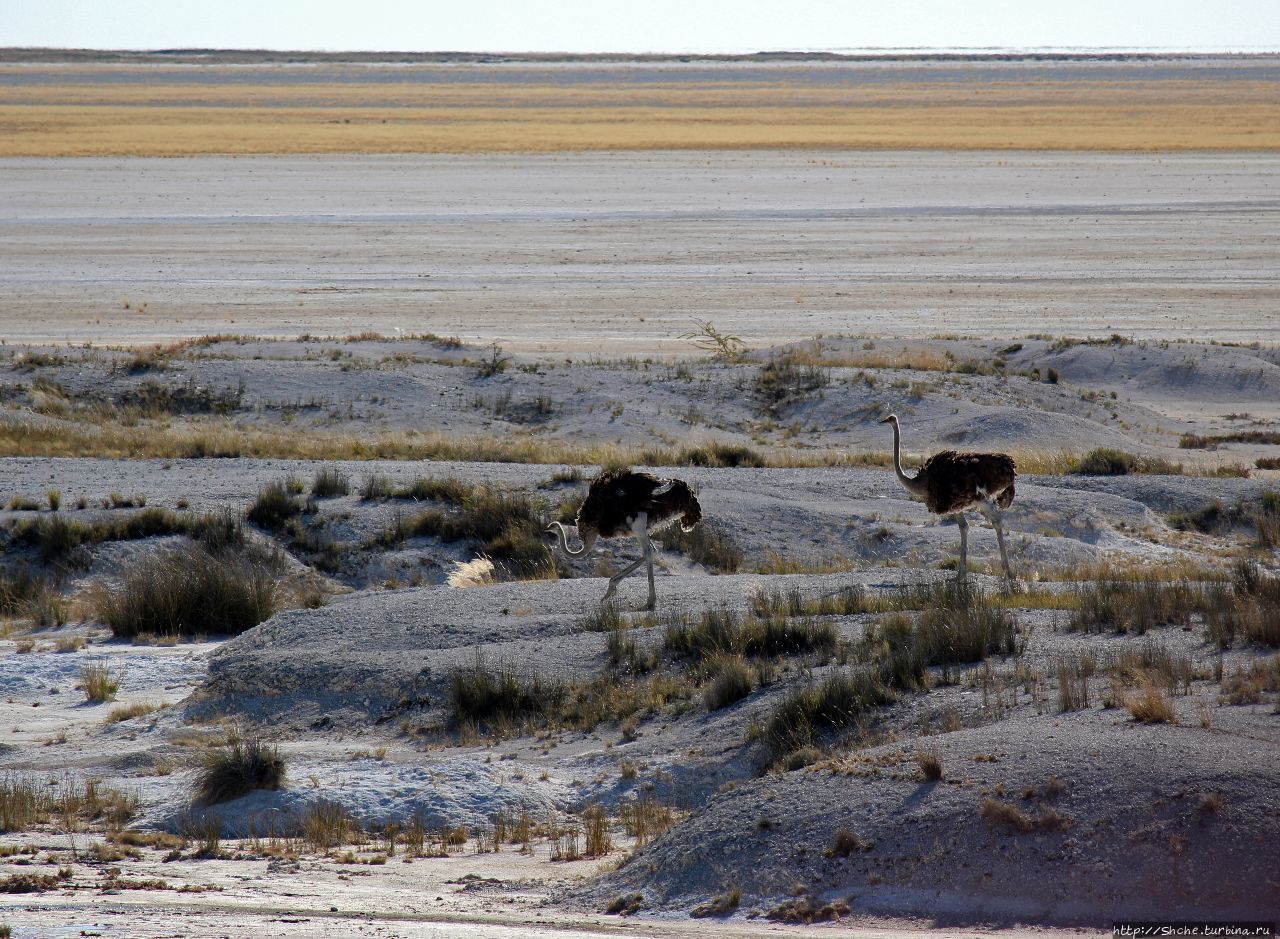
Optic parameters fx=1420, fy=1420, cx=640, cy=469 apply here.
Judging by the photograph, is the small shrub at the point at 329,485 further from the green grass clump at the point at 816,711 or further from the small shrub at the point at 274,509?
the green grass clump at the point at 816,711

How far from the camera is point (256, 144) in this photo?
75.9m

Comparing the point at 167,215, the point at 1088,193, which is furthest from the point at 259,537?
the point at 1088,193

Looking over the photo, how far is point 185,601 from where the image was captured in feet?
46.4

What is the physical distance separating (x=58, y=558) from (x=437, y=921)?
10664 millimetres

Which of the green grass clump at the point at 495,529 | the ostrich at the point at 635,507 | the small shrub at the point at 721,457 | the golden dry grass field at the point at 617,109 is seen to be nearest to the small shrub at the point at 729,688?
the ostrich at the point at 635,507

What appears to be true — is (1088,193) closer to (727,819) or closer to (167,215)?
(167,215)

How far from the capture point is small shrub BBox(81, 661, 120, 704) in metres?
11.8

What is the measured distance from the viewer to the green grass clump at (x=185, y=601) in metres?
14.0

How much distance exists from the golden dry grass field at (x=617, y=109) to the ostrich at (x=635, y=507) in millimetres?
63114

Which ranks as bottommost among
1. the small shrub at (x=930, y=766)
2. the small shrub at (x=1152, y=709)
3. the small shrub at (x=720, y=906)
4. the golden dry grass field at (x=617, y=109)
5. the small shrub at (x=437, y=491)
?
the small shrub at (x=720, y=906)

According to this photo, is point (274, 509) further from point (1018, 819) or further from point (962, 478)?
point (1018, 819)

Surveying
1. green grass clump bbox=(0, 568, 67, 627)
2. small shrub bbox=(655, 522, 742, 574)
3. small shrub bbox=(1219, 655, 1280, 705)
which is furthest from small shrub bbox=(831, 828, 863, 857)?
green grass clump bbox=(0, 568, 67, 627)

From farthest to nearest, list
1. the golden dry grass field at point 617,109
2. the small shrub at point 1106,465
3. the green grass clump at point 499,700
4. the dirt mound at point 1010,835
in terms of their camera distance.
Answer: the golden dry grass field at point 617,109 → the small shrub at point 1106,465 → the green grass clump at point 499,700 → the dirt mound at point 1010,835

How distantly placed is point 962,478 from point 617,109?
9789 cm
